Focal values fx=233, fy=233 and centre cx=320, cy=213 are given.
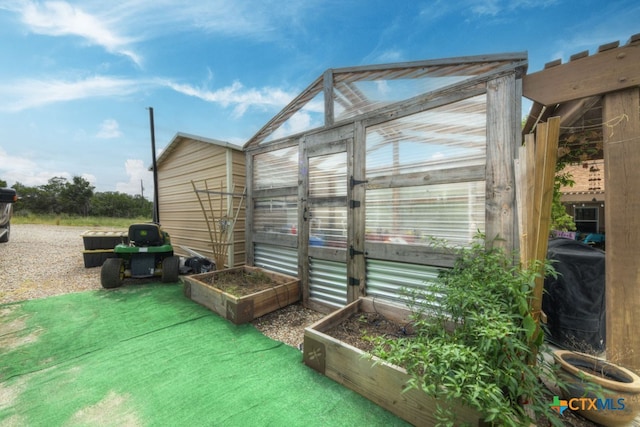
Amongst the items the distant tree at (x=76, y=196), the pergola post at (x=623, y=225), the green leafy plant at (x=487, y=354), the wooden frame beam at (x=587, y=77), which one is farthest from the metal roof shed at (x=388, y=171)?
the distant tree at (x=76, y=196)

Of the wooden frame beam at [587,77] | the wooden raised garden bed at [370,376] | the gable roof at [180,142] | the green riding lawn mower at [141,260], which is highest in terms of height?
the gable roof at [180,142]

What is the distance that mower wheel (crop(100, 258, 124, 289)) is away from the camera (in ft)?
13.9

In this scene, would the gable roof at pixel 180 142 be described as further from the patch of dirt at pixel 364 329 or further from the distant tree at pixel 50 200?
the distant tree at pixel 50 200

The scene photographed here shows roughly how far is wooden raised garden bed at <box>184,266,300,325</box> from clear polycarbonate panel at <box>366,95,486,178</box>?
222 centimetres

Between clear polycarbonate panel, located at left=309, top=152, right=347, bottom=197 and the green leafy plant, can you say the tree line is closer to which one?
clear polycarbonate panel, located at left=309, top=152, right=347, bottom=197

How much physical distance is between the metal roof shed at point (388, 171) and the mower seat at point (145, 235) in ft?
7.52

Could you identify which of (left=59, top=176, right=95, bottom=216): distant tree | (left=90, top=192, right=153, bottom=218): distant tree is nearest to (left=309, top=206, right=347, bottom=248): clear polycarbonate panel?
(left=59, top=176, right=95, bottom=216): distant tree

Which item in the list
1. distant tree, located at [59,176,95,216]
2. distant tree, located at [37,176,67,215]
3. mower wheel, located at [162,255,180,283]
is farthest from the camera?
distant tree, located at [59,176,95,216]

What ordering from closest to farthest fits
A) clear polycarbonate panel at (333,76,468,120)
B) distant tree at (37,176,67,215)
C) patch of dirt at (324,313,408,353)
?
patch of dirt at (324,313,408,353)
clear polycarbonate panel at (333,76,468,120)
distant tree at (37,176,67,215)

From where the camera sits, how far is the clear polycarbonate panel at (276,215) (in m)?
4.03

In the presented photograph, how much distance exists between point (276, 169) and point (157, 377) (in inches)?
126

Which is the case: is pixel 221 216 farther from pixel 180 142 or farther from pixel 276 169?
pixel 180 142

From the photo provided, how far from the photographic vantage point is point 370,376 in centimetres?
182

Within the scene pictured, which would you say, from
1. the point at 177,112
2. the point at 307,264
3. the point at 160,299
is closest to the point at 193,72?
the point at 177,112
